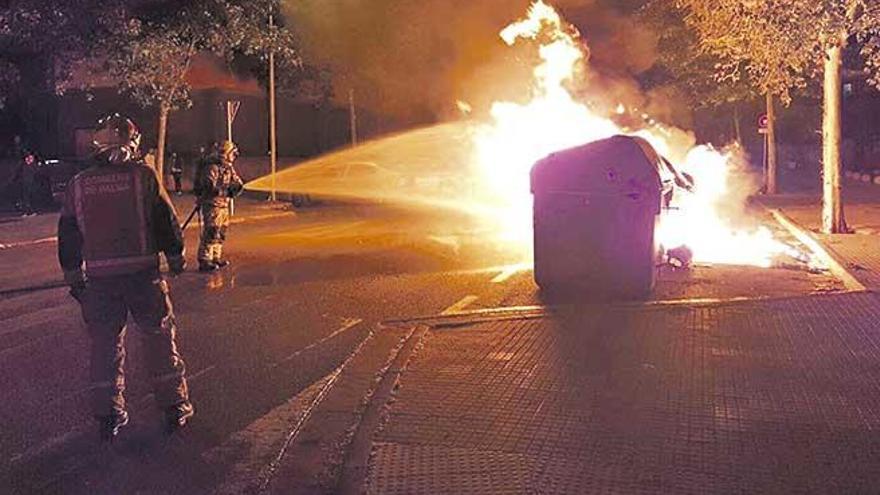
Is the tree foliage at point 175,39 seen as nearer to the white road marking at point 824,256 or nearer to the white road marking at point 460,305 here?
the white road marking at point 460,305

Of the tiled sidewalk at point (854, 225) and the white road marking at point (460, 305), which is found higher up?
the tiled sidewalk at point (854, 225)

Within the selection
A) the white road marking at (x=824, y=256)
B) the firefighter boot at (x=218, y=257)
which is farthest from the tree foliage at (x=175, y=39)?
the white road marking at (x=824, y=256)

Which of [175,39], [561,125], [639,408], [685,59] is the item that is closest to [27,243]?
[175,39]

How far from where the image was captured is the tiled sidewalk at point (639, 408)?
4.45 meters

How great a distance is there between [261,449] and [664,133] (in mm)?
12105

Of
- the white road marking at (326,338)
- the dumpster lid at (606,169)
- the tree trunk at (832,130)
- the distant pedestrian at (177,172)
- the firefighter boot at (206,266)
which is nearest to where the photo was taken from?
the white road marking at (326,338)

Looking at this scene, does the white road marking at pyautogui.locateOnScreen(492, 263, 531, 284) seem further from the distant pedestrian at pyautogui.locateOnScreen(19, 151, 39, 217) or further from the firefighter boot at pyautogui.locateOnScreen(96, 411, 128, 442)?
the distant pedestrian at pyautogui.locateOnScreen(19, 151, 39, 217)

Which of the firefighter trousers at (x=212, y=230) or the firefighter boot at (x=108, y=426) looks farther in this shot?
the firefighter trousers at (x=212, y=230)

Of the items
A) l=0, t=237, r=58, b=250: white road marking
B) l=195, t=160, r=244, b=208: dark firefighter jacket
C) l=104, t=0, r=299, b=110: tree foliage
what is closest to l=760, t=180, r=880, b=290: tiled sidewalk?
l=195, t=160, r=244, b=208: dark firefighter jacket

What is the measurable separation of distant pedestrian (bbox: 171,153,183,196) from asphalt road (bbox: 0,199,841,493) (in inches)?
541

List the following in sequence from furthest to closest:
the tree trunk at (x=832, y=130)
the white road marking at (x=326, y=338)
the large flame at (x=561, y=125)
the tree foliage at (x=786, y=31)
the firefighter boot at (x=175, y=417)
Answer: the tree trunk at (x=832, y=130), the tree foliage at (x=786, y=31), the large flame at (x=561, y=125), the white road marking at (x=326, y=338), the firefighter boot at (x=175, y=417)

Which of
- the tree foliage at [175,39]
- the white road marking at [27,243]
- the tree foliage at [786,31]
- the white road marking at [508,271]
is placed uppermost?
the tree foliage at [175,39]

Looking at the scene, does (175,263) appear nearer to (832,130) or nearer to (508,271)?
(508,271)

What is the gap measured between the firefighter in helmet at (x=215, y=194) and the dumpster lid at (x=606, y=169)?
4.48m
